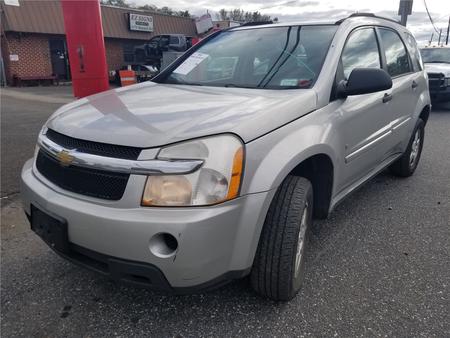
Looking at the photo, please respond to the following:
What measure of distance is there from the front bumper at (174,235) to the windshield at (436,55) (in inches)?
A: 488

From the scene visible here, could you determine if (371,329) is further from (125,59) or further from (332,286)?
(125,59)

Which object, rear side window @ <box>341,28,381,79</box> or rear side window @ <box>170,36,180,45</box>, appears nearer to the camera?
rear side window @ <box>341,28,381,79</box>

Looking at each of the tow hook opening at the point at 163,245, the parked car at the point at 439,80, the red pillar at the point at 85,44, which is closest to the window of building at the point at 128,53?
the parked car at the point at 439,80

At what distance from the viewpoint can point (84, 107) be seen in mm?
2441

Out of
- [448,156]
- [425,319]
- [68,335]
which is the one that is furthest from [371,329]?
[448,156]

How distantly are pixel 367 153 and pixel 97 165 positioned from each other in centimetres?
217

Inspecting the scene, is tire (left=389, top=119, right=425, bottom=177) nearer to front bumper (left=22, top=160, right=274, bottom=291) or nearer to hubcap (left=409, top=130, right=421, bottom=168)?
hubcap (left=409, top=130, right=421, bottom=168)

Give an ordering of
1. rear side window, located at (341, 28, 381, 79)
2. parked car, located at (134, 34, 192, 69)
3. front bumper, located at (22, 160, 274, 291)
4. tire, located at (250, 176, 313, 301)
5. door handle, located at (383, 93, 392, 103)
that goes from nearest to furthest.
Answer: front bumper, located at (22, 160, 274, 291), tire, located at (250, 176, 313, 301), rear side window, located at (341, 28, 381, 79), door handle, located at (383, 93, 392, 103), parked car, located at (134, 34, 192, 69)

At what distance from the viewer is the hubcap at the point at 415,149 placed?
4470 mm

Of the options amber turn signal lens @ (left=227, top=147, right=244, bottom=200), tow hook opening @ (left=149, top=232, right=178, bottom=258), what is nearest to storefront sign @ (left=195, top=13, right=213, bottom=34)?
amber turn signal lens @ (left=227, top=147, right=244, bottom=200)

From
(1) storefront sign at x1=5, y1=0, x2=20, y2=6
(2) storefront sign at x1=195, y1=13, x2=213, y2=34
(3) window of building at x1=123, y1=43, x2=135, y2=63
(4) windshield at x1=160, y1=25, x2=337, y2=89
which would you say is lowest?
(4) windshield at x1=160, y1=25, x2=337, y2=89

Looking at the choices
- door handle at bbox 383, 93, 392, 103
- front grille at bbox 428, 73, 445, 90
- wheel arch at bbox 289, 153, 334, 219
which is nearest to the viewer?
wheel arch at bbox 289, 153, 334, 219

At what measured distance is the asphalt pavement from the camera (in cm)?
212

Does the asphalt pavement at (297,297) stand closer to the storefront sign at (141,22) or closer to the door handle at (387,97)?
the door handle at (387,97)
